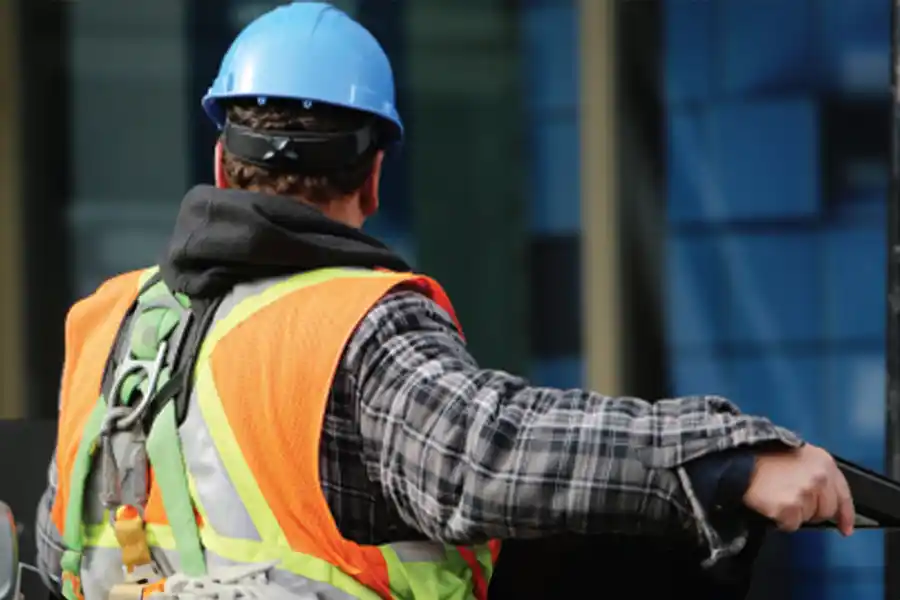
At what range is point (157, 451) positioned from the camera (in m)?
1.76

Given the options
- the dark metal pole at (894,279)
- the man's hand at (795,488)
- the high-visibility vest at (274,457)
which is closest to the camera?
the man's hand at (795,488)

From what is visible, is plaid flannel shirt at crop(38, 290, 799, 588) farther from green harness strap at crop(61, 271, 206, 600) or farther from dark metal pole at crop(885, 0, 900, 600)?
dark metal pole at crop(885, 0, 900, 600)

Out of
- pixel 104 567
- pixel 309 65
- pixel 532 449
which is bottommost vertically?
pixel 104 567

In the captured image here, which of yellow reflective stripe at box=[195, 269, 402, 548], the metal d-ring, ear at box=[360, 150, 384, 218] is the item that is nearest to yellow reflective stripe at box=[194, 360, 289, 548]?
yellow reflective stripe at box=[195, 269, 402, 548]

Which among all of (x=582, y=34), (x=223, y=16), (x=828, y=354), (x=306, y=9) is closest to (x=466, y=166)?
(x=582, y=34)

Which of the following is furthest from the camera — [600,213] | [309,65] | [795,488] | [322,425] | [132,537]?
[600,213]

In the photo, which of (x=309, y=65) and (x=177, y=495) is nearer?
(x=177, y=495)

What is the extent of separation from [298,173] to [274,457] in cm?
38

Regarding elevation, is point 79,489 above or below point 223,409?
below

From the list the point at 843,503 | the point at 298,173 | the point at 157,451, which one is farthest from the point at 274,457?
the point at 843,503

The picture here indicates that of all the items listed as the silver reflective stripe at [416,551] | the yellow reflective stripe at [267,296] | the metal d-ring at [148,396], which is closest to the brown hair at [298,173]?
the yellow reflective stripe at [267,296]

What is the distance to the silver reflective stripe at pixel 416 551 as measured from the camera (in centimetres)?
173

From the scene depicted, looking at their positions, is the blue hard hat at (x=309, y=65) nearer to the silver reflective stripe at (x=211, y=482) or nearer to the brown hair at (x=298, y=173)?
the brown hair at (x=298, y=173)

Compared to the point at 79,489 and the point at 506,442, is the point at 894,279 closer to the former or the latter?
the point at 506,442
